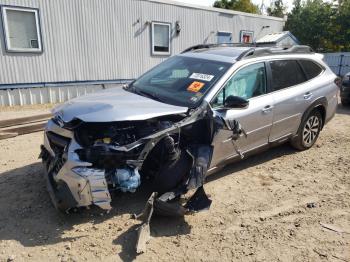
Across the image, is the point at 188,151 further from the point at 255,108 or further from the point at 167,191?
the point at 255,108

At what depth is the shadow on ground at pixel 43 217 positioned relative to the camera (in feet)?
10.3

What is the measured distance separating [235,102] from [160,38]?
30.5 feet

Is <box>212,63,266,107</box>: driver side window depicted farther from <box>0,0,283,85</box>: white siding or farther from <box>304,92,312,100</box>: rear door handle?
<box>0,0,283,85</box>: white siding

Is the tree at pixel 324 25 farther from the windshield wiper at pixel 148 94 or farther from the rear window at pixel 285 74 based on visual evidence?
the windshield wiper at pixel 148 94

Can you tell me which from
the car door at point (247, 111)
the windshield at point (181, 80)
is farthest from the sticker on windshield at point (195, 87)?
the car door at point (247, 111)

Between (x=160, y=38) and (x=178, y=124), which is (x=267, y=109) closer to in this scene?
(x=178, y=124)

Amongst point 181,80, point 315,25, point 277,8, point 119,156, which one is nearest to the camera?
point 119,156

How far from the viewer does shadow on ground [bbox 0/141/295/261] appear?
3.13 m

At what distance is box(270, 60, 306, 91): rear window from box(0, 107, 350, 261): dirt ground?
4.42 feet

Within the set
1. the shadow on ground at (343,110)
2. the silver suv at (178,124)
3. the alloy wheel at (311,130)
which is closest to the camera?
the silver suv at (178,124)

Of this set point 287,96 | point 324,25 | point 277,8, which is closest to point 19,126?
point 287,96

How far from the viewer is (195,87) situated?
3.94 metres

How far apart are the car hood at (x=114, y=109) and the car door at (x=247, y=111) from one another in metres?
0.59

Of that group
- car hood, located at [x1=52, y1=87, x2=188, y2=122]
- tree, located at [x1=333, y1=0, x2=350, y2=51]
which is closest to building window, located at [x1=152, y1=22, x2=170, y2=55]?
car hood, located at [x1=52, y1=87, x2=188, y2=122]
